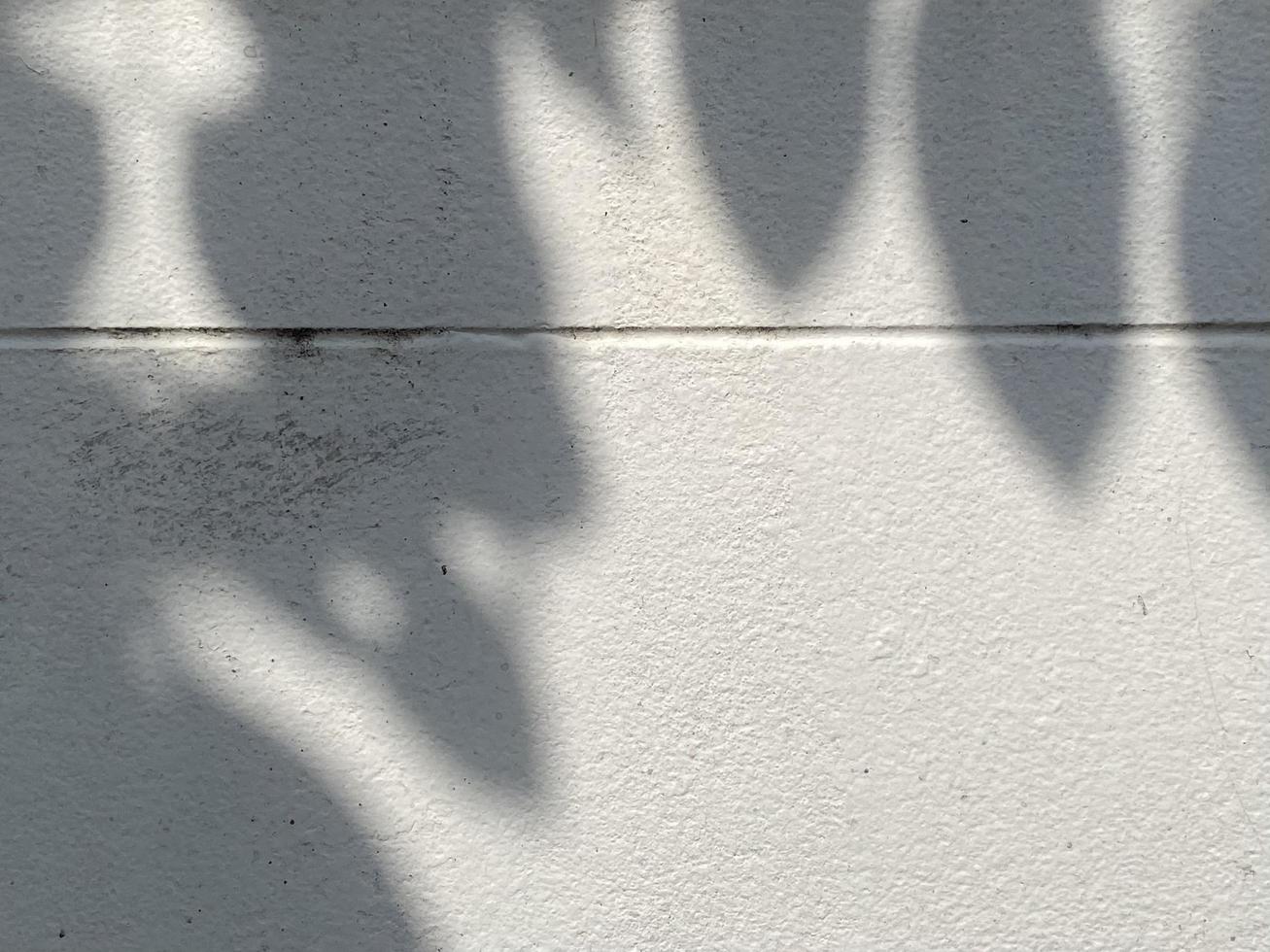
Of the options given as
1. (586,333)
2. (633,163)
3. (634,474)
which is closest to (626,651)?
(634,474)

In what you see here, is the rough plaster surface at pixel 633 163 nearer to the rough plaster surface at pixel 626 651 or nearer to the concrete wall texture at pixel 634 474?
the concrete wall texture at pixel 634 474

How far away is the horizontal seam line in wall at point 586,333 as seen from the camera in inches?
87.8

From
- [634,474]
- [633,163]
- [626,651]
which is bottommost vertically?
[626,651]

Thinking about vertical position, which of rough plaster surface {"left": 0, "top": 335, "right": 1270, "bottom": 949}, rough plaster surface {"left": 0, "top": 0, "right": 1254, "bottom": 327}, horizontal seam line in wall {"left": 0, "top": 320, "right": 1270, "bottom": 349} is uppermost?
rough plaster surface {"left": 0, "top": 0, "right": 1254, "bottom": 327}

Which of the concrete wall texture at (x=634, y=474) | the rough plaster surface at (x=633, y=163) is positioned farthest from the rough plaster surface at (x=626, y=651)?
the rough plaster surface at (x=633, y=163)

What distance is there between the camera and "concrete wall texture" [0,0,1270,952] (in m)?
2.16

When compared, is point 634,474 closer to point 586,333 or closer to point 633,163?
point 586,333

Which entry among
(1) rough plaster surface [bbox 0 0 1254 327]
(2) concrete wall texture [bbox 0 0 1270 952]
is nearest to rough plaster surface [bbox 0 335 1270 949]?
(2) concrete wall texture [bbox 0 0 1270 952]

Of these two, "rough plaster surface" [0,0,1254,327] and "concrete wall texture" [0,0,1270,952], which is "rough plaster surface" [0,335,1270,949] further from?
"rough plaster surface" [0,0,1254,327]

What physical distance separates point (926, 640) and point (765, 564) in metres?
0.31

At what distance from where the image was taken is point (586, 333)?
2.26 meters

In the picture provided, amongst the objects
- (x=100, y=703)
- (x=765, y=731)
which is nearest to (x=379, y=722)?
(x=100, y=703)

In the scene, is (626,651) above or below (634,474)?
below

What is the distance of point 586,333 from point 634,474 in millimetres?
271
